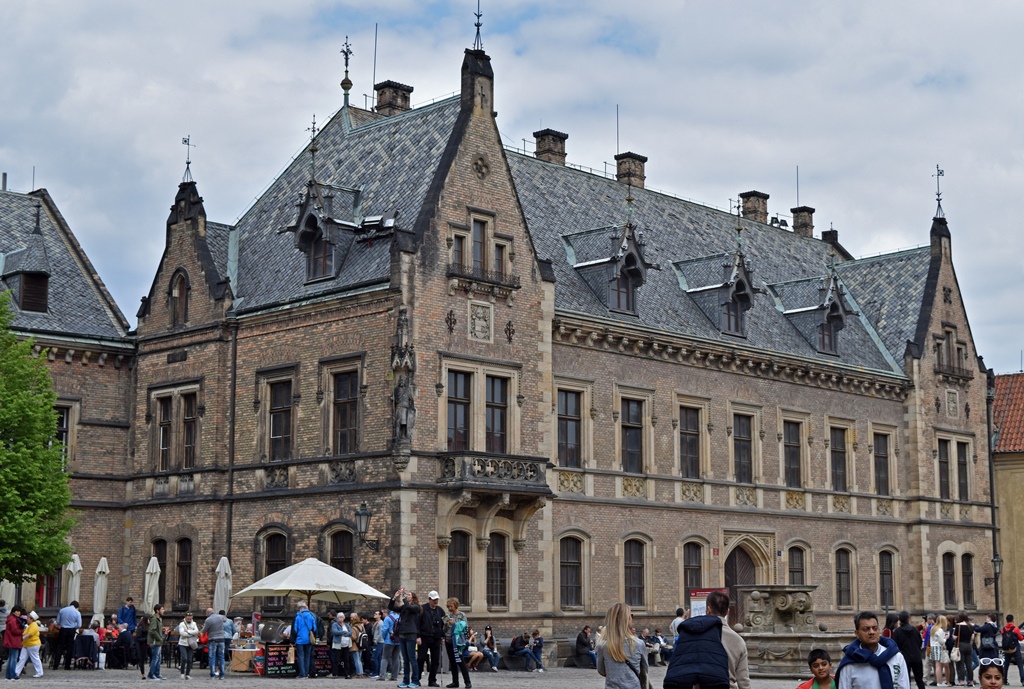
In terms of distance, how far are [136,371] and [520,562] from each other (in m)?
12.7

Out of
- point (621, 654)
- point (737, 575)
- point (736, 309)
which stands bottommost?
point (621, 654)

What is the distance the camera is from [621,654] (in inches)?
502

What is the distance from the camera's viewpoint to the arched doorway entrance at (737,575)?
4175 cm

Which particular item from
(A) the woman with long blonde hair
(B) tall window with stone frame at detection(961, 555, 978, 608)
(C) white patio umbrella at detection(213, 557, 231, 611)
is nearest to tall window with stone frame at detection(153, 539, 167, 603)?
(C) white patio umbrella at detection(213, 557, 231, 611)

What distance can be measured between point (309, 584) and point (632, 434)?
13248 mm

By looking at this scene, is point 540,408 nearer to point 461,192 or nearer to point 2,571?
point 461,192

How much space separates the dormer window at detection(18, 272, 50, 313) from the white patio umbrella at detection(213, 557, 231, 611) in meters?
9.59

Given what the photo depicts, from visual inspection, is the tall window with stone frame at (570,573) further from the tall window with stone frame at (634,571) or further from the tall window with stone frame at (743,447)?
the tall window with stone frame at (743,447)

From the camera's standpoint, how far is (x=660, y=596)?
1560 inches

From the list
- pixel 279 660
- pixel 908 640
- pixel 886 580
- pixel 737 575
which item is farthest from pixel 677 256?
pixel 908 640

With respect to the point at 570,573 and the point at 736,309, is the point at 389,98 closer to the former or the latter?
the point at 736,309

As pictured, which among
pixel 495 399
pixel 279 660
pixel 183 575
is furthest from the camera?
pixel 183 575

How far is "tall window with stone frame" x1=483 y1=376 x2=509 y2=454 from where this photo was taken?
3534cm

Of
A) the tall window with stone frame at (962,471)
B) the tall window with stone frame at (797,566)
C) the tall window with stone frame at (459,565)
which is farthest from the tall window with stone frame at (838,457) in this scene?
the tall window with stone frame at (459,565)
